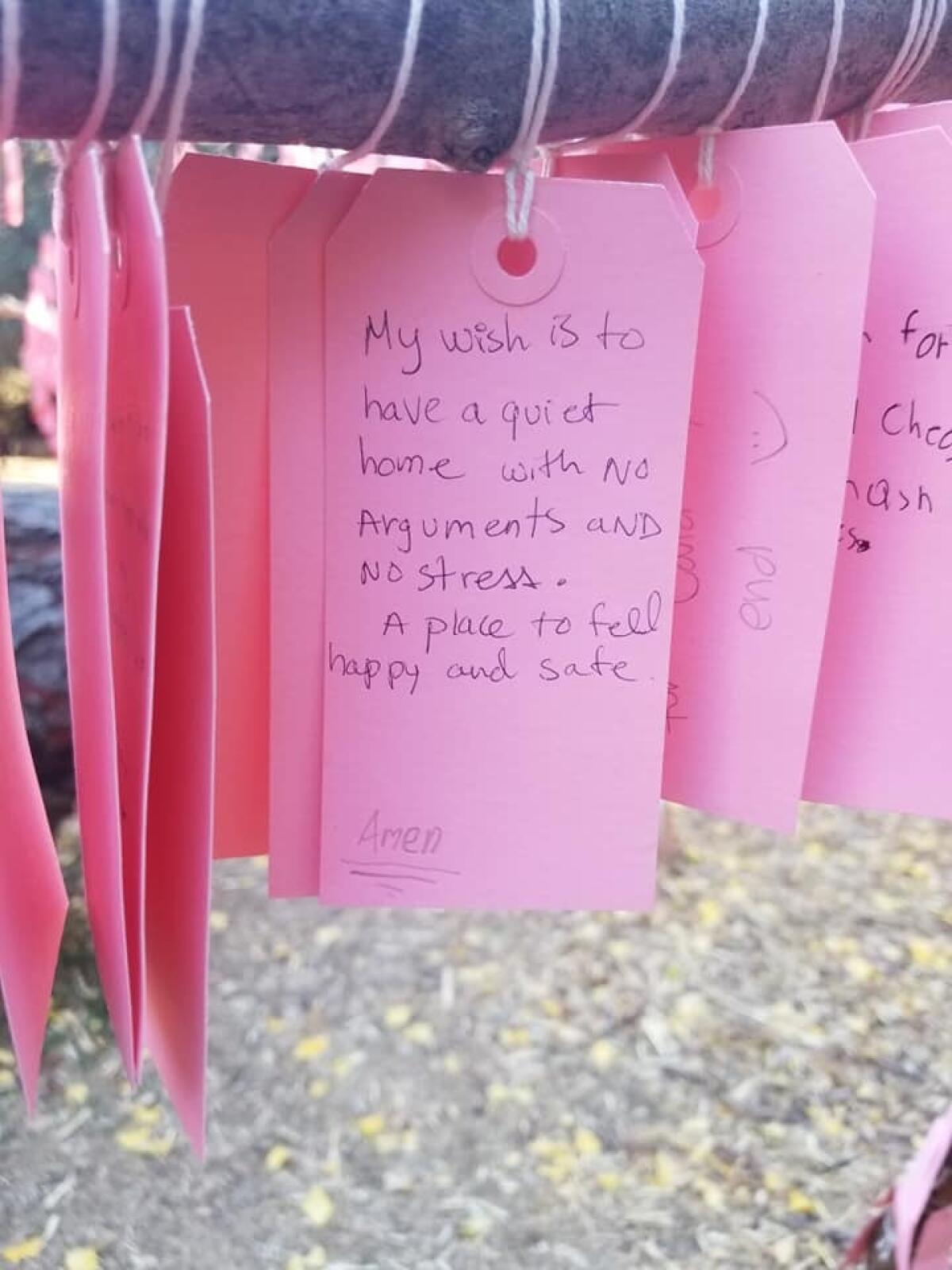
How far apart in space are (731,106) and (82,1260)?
54.7 inches

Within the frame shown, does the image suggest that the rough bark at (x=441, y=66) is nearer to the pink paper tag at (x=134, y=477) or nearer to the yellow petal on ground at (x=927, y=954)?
the pink paper tag at (x=134, y=477)

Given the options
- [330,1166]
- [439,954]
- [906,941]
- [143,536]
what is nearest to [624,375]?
[143,536]

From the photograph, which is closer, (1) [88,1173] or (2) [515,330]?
(2) [515,330]

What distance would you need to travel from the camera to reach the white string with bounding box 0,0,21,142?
0.25m

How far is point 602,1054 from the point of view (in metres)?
1.66

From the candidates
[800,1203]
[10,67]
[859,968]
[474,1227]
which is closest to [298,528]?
[10,67]

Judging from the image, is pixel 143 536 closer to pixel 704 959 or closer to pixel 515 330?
pixel 515 330

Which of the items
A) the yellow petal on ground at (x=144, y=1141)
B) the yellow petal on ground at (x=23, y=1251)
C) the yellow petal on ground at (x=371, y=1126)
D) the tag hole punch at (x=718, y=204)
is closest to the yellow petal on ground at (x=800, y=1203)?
the yellow petal on ground at (x=371, y=1126)

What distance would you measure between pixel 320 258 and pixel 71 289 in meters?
0.07

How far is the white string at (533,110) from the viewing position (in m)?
0.31

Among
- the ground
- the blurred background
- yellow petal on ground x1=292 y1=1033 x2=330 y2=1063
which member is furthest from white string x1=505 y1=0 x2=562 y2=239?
yellow petal on ground x1=292 y1=1033 x2=330 y2=1063

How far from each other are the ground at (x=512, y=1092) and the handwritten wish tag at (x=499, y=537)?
112 cm

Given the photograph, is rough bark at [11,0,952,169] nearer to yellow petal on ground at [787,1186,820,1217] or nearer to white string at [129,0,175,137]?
white string at [129,0,175,137]

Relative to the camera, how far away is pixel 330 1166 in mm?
1449
